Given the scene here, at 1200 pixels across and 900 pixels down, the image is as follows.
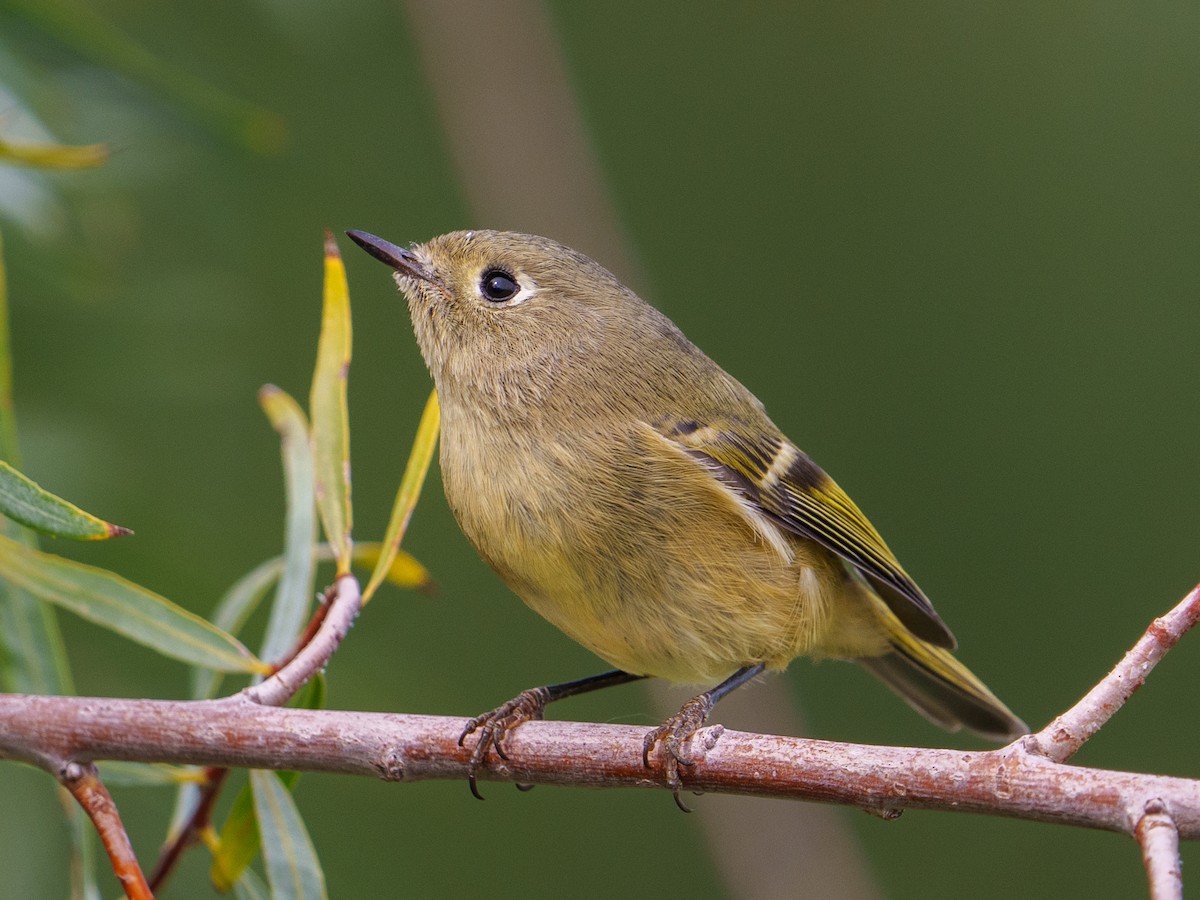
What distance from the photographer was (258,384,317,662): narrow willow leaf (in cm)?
189

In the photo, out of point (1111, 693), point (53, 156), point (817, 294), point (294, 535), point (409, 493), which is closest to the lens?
point (1111, 693)

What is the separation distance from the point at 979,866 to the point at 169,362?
2681 mm

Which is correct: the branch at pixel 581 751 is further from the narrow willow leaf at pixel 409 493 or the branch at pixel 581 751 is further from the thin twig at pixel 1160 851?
the narrow willow leaf at pixel 409 493

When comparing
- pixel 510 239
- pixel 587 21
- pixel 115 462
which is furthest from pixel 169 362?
pixel 587 21

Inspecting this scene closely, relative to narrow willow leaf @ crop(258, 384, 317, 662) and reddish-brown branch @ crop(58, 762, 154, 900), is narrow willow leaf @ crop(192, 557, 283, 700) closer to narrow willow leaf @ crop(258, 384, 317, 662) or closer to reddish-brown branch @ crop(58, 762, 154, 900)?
narrow willow leaf @ crop(258, 384, 317, 662)

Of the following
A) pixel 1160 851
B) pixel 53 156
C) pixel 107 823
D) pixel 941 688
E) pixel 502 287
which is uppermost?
pixel 53 156

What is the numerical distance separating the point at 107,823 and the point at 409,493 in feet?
2.08

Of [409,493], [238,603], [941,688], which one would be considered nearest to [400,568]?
[409,493]

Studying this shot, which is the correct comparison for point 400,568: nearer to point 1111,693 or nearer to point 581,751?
point 581,751

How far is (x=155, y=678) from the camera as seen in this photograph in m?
2.48

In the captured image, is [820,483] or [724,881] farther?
[724,881]

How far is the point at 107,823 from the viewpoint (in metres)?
1.37

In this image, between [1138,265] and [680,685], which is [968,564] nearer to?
[1138,265]

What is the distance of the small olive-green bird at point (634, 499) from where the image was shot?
188 cm
